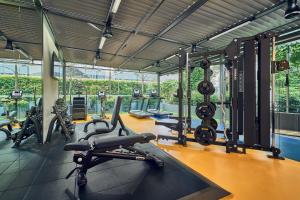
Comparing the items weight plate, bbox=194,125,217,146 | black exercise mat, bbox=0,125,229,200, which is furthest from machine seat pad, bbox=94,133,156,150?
weight plate, bbox=194,125,217,146

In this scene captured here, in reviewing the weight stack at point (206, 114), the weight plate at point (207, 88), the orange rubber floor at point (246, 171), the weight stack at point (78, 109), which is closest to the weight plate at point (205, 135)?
the weight stack at point (206, 114)

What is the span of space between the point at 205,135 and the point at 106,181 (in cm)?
238

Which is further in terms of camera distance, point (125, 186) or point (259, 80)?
point (259, 80)

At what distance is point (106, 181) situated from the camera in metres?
2.20

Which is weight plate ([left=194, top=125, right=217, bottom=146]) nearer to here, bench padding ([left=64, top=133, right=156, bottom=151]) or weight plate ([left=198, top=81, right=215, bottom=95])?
weight plate ([left=198, top=81, right=215, bottom=95])

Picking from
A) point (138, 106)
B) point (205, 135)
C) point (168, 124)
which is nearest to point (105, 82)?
point (138, 106)

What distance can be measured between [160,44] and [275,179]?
18.9ft

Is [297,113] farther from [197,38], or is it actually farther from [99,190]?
[99,190]

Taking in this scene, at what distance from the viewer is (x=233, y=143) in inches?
133

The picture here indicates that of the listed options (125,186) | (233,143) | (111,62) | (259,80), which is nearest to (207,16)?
(259,80)

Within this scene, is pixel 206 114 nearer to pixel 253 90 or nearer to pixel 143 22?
pixel 253 90

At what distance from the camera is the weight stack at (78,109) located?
761 cm

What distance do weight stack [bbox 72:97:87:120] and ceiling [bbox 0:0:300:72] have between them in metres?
2.46

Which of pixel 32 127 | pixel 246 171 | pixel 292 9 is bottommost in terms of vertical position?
pixel 246 171
